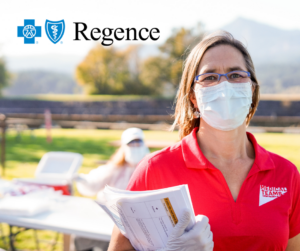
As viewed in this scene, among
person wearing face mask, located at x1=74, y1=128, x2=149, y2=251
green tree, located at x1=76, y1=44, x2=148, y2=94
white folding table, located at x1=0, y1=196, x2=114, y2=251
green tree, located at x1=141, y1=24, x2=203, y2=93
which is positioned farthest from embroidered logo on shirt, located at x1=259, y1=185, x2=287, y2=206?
green tree, located at x1=76, y1=44, x2=148, y2=94

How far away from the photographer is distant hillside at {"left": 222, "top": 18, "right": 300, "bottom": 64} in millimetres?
80400

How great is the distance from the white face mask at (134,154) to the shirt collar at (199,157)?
2.28 m

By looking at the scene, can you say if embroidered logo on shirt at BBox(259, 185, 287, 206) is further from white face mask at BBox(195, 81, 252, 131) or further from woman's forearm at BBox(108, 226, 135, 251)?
woman's forearm at BBox(108, 226, 135, 251)

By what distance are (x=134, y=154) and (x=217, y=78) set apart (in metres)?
2.45

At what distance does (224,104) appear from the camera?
1.56 m

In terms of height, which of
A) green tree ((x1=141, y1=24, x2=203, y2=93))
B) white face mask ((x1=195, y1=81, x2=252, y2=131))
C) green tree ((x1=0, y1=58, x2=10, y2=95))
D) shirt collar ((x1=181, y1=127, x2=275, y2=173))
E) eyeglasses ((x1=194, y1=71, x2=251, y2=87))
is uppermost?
eyeglasses ((x1=194, y1=71, x2=251, y2=87))

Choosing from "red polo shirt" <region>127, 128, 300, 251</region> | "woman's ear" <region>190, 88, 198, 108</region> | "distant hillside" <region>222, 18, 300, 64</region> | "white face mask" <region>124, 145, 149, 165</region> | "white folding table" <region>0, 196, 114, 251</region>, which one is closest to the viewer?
"red polo shirt" <region>127, 128, 300, 251</region>

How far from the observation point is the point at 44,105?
30281mm

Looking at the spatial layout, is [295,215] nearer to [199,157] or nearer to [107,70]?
[199,157]

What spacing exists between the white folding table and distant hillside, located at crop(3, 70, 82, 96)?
280 feet

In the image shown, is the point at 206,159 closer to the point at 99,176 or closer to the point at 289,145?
the point at 99,176

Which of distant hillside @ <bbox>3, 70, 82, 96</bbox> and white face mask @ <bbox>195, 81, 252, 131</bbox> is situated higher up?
white face mask @ <bbox>195, 81, 252, 131</bbox>

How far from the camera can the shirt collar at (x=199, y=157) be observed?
4.58ft

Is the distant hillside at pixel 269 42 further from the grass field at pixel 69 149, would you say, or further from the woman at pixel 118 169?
the woman at pixel 118 169
